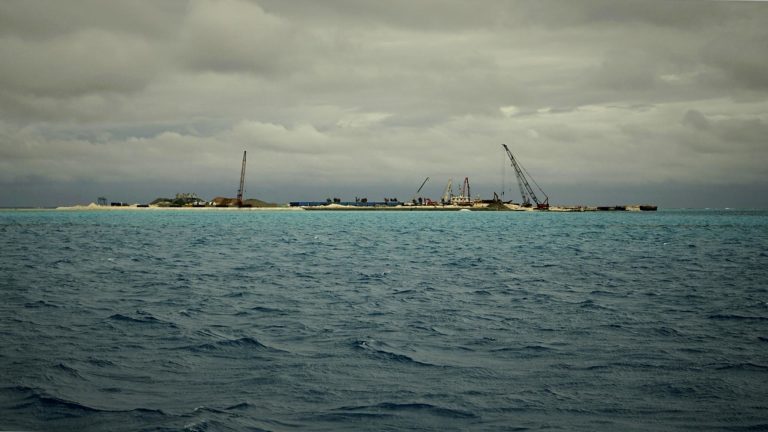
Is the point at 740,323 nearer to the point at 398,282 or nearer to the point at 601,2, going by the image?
the point at 398,282

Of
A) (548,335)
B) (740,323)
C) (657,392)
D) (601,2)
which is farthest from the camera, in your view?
(601,2)

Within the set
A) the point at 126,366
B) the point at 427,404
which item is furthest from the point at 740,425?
the point at 126,366

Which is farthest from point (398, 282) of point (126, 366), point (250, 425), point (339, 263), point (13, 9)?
point (13, 9)

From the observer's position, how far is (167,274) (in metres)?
27.2

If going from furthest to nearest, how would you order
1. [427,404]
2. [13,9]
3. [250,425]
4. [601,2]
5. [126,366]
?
[601,2]
[13,9]
[126,366]
[427,404]
[250,425]

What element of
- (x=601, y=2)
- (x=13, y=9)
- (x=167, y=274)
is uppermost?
(x=601, y=2)

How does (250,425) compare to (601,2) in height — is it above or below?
below

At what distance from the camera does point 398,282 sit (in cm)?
2450

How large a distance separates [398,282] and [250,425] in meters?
16.3

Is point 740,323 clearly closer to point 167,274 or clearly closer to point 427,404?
point 427,404

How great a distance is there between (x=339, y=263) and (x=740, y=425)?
25756 millimetres

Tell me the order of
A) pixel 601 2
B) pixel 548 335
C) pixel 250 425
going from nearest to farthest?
pixel 250 425
pixel 548 335
pixel 601 2

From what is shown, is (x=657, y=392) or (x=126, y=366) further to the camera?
(x=126, y=366)

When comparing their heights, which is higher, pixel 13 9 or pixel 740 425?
pixel 13 9
